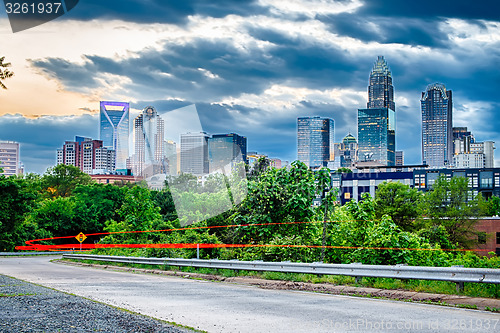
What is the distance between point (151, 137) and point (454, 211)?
213ft

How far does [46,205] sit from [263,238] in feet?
178

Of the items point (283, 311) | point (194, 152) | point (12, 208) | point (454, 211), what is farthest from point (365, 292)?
point (454, 211)

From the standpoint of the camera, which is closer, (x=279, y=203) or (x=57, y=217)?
(x=279, y=203)

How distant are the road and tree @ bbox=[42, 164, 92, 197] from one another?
102 meters

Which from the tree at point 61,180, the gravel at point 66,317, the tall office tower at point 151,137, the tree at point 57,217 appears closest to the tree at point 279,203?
the tall office tower at point 151,137

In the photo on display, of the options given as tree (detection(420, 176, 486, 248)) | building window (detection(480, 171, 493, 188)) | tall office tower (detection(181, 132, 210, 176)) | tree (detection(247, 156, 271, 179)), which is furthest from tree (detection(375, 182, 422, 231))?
building window (detection(480, 171, 493, 188))

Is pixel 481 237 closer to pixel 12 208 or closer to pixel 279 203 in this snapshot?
pixel 12 208

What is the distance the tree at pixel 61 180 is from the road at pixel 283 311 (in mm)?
101508

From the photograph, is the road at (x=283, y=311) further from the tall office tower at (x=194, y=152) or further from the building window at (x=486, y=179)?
the building window at (x=486, y=179)

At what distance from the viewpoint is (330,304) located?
1102 cm

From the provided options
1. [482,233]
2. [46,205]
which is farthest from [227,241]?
[482,233]

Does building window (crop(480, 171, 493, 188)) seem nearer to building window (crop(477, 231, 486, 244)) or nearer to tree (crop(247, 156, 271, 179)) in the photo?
building window (crop(477, 231, 486, 244))

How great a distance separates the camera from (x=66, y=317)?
867 cm

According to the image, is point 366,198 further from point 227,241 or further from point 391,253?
point 227,241
